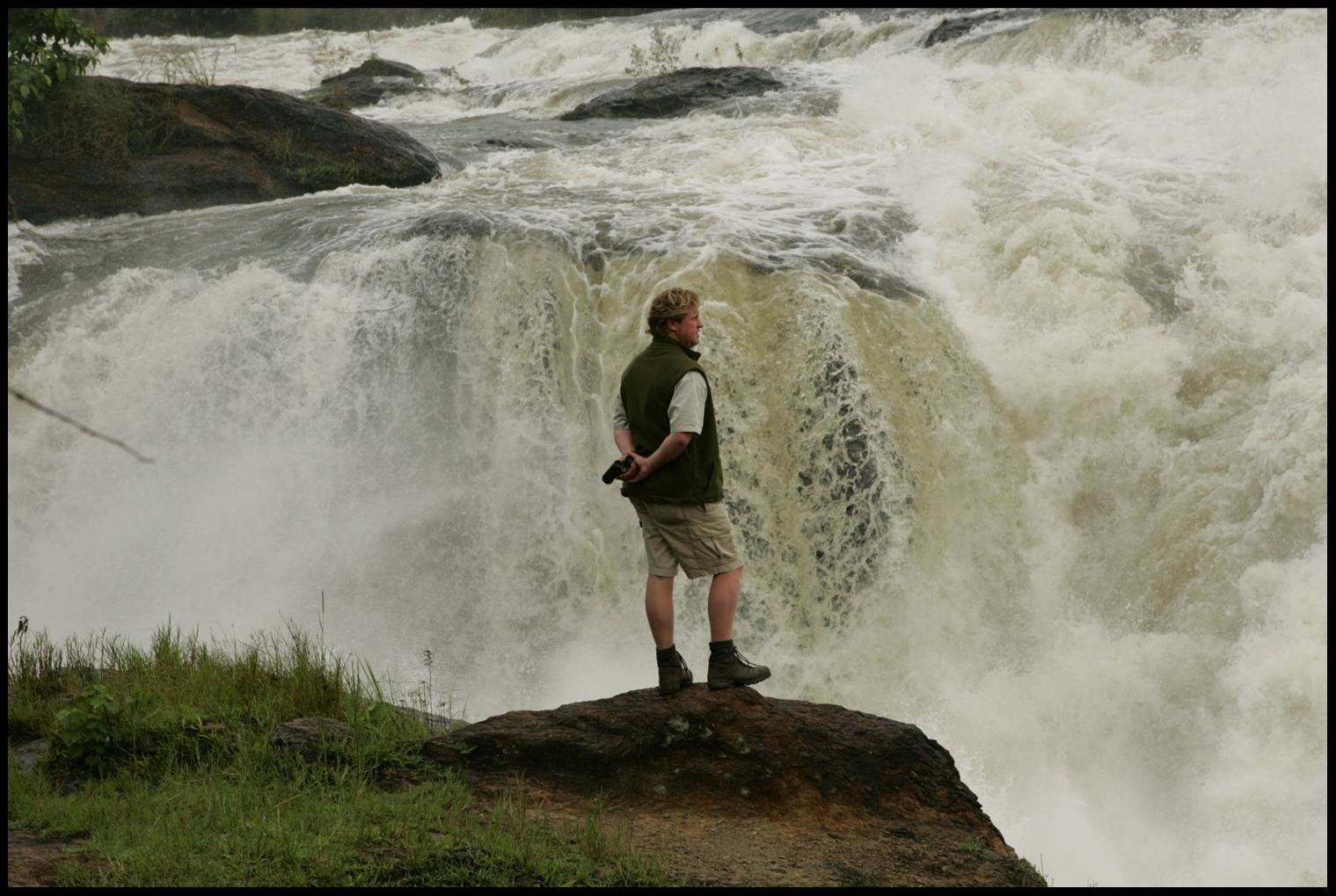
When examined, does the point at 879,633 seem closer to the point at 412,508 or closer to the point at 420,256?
the point at 412,508

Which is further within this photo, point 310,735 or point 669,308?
point 310,735

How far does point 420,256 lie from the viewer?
10984mm

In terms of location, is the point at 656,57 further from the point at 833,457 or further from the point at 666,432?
the point at 666,432

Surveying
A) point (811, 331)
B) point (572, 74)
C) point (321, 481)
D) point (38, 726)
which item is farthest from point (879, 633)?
point (572, 74)

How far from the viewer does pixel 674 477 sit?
204 inches

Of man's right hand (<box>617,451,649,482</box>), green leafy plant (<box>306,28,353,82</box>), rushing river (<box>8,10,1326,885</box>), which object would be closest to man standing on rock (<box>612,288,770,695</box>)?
man's right hand (<box>617,451,649,482</box>)

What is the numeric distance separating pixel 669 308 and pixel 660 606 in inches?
47.9

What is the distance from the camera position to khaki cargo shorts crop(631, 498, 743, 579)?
5.23m

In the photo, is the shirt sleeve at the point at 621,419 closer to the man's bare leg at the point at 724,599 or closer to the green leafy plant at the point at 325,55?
the man's bare leg at the point at 724,599

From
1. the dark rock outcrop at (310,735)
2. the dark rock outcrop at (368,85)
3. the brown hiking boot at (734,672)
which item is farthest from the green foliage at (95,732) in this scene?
the dark rock outcrop at (368,85)

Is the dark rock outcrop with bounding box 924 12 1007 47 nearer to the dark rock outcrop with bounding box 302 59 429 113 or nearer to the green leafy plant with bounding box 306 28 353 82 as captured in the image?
the dark rock outcrop with bounding box 302 59 429 113

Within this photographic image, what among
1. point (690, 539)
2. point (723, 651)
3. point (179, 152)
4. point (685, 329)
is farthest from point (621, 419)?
point (179, 152)

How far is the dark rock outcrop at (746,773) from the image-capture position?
16.9 ft

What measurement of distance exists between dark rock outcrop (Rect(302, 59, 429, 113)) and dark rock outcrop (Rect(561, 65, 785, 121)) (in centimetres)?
567
